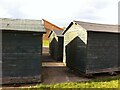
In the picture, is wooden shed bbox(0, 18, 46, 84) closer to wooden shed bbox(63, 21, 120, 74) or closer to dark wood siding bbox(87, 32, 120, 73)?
wooden shed bbox(63, 21, 120, 74)

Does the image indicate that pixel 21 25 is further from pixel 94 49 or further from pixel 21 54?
pixel 94 49

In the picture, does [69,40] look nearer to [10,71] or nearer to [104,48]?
[104,48]

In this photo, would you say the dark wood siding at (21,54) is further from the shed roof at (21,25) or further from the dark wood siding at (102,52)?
the dark wood siding at (102,52)

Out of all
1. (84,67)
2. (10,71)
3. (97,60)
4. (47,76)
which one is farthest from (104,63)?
(10,71)

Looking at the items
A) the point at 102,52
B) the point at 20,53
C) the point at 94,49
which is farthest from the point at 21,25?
the point at 102,52

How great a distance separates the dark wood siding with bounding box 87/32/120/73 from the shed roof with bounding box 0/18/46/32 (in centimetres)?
388

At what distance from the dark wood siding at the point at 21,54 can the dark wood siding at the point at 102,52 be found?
13.3 feet

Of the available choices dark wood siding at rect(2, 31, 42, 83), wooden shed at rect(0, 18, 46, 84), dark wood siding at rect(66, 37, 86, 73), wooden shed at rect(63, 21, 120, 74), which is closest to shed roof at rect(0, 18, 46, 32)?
wooden shed at rect(0, 18, 46, 84)

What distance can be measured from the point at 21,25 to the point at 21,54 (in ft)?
6.50

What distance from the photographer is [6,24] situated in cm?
1250

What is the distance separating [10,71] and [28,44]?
78.6 inches

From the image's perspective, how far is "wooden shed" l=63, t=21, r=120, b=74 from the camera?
47.0ft

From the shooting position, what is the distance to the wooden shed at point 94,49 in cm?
1433

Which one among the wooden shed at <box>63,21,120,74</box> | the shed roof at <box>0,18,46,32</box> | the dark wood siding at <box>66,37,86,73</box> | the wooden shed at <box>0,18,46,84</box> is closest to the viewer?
the wooden shed at <box>0,18,46,84</box>
